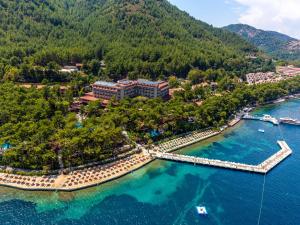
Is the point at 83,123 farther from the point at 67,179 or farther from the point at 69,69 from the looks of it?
the point at 69,69

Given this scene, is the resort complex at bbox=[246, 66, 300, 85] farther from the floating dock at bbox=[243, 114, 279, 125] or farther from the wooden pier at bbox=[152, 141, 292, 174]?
the wooden pier at bbox=[152, 141, 292, 174]

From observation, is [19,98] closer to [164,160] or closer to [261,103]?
[164,160]

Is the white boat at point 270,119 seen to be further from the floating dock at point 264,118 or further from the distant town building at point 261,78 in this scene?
the distant town building at point 261,78

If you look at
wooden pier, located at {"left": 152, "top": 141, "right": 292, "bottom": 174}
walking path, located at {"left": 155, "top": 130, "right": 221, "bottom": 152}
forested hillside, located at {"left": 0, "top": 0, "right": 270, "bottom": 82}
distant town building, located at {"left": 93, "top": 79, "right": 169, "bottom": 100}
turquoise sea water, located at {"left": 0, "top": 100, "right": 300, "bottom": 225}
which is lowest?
turquoise sea water, located at {"left": 0, "top": 100, "right": 300, "bottom": 225}

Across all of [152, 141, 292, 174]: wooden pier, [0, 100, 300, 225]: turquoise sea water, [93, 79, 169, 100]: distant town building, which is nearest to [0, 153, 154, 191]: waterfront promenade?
[0, 100, 300, 225]: turquoise sea water

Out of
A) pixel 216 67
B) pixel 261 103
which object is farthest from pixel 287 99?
pixel 216 67

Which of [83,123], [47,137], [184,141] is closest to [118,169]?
[83,123]
